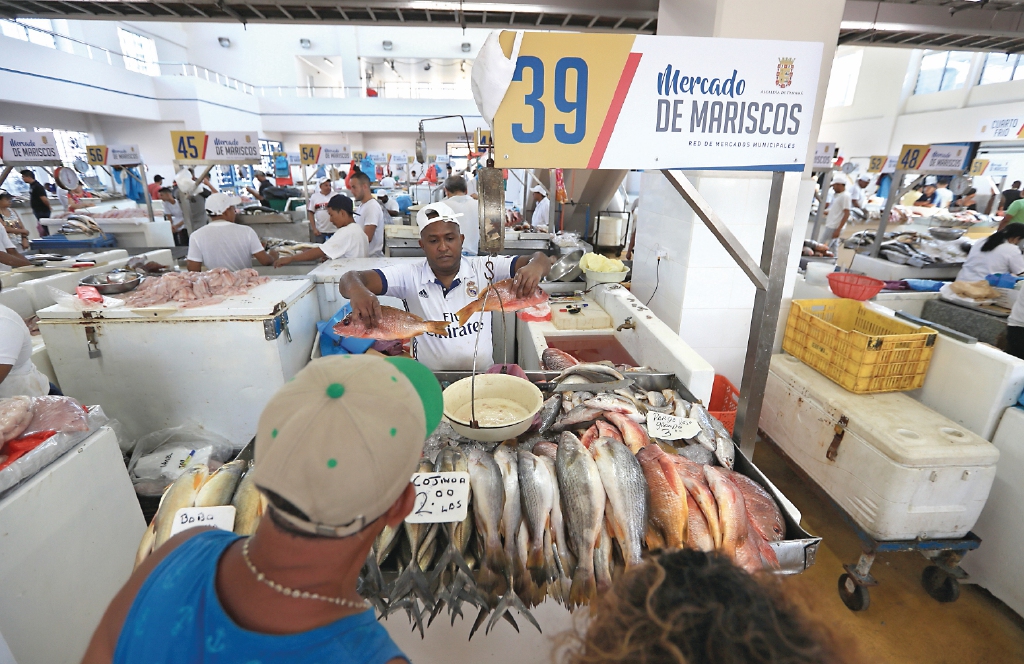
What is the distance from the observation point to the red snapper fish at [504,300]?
224 cm

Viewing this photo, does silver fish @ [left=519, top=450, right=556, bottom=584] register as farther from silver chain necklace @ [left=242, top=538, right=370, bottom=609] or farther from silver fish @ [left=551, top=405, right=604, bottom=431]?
silver chain necklace @ [left=242, top=538, right=370, bottom=609]

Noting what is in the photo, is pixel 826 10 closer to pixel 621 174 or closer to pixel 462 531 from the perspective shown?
pixel 621 174

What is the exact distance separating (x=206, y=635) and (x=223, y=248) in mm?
4613

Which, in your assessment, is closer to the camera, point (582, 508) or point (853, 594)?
point (582, 508)

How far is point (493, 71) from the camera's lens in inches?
62.0

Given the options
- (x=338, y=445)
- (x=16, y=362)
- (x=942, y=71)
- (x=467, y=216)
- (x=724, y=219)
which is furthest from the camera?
(x=942, y=71)

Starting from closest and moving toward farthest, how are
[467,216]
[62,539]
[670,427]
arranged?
[62,539], [670,427], [467,216]

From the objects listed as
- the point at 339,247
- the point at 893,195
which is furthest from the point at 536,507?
the point at 893,195

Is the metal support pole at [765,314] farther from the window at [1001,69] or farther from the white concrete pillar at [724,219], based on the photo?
the window at [1001,69]

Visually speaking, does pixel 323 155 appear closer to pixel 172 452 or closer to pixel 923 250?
pixel 172 452

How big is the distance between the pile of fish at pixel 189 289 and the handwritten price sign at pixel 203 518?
189 centimetres

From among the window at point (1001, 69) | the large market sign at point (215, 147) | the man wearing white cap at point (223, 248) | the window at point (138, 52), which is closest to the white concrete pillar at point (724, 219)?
the man wearing white cap at point (223, 248)

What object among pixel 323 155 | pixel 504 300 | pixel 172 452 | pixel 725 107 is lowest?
pixel 172 452

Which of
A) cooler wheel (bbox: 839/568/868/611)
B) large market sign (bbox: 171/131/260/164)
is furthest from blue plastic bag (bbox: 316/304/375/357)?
large market sign (bbox: 171/131/260/164)
